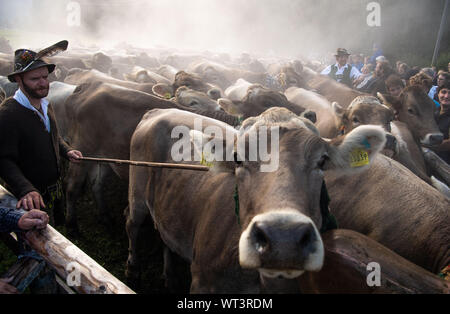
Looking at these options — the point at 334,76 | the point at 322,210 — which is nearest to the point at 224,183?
the point at 322,210

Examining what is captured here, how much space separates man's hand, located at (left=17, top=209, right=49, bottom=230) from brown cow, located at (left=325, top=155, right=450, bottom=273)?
2642 millimetres

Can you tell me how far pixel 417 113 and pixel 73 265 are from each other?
6.14 meters

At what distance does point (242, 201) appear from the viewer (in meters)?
2.01

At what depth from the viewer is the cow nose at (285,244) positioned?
144 centimetres

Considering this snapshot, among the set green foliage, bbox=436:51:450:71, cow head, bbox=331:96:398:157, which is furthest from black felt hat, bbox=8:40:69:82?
green foliage, bbox=436:51:450:71

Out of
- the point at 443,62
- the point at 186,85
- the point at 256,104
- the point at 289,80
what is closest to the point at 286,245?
the point at 256,104

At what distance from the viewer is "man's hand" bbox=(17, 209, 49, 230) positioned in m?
2.17

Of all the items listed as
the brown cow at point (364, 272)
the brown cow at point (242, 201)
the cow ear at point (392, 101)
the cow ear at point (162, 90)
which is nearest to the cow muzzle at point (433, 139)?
the cow ear at point (392, 101)

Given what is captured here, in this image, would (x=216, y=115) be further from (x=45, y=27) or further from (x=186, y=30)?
(x=45, y=27)

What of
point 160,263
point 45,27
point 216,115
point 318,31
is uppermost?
point 45,27

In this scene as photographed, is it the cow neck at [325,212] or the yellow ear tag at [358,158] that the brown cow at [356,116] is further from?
the cow neck at [325,212]

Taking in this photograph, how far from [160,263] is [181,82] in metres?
4.79

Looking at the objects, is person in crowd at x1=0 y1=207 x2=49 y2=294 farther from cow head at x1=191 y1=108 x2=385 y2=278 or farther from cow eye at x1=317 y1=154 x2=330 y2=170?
cow eye at x1=317 y1=154 x2=330 y2=170
